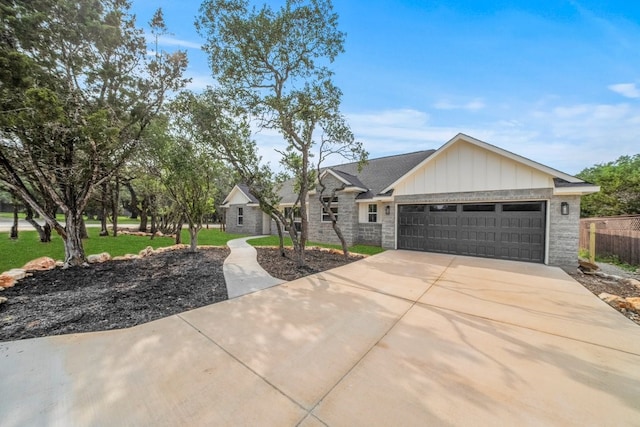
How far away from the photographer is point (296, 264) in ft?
26.2

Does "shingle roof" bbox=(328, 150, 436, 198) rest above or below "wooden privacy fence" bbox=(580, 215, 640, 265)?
above

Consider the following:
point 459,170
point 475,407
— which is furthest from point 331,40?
point 475,407

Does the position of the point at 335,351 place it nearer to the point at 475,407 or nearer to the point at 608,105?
the point at 475,407

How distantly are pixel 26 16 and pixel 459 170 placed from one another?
46.3ft

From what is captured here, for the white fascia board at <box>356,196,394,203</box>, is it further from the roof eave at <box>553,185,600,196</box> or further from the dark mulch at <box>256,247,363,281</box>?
the roof eave at <box>553,185,600,196</box>

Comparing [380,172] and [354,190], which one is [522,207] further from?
[380,172]

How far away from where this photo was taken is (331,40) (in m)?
7.70

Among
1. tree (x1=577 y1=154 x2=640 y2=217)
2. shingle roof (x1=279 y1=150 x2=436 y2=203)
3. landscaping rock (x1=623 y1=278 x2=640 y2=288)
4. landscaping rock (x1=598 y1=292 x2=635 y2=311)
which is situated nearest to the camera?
landscaping rock (x1=598 y1=292 x2=635 y2=311)

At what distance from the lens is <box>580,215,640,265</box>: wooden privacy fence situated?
880 centimetres

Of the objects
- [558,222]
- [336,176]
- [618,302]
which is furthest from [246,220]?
[618,302]

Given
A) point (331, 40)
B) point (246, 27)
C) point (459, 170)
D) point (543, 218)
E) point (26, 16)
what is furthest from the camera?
point (459, 170)

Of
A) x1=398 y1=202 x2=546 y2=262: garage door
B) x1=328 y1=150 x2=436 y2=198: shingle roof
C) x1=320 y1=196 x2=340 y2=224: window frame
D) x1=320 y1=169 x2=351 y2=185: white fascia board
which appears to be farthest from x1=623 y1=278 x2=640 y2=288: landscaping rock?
x1=320 y1=196 x2=340 y2=224: window frame

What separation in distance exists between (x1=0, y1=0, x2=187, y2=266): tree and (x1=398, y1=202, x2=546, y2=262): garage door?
11.2 m

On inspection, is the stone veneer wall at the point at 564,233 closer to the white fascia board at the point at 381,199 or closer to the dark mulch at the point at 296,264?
the white fascia board at the point at 381,199
